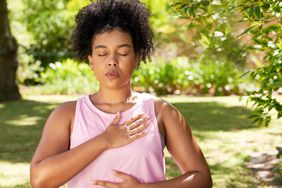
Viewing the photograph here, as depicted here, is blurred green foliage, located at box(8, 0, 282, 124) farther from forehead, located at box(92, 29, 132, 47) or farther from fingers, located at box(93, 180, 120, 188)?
fingers, located at box(93, 180, 120, 188)

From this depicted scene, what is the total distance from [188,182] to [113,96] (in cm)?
50

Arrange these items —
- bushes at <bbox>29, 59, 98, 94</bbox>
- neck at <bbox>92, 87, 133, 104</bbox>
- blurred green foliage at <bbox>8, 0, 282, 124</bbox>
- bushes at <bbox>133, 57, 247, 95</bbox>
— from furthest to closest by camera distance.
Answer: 1. bushes at <bbox>29, 59, 98, 94</bbox>
2. bushes at <bbox>133, 57, 247, 95</bbox>
3. blurred green foliage at <bbox>8, 0, 282, 124</bbox>
4. neck at <bbox>92, 87, 133, 104</bbox>

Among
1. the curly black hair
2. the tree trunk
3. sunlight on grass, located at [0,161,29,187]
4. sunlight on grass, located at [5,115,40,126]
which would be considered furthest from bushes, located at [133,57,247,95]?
the curly black hair

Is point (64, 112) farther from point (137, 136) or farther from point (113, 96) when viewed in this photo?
point (137, 136)

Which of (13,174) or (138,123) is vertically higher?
(138,123)

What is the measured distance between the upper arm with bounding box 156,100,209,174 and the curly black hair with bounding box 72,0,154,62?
1.13ft

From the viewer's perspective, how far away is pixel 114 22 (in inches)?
111

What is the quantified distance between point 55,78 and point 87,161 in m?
13.3

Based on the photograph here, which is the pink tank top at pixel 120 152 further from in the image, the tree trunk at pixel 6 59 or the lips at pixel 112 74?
the tree trunk at pixel 6 59

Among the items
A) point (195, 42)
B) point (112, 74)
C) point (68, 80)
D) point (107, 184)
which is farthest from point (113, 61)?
point (68, 80)

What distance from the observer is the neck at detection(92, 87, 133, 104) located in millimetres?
2816

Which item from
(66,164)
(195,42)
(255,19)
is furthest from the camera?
(195,42)

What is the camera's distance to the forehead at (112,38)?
277cm

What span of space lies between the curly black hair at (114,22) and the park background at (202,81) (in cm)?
65
